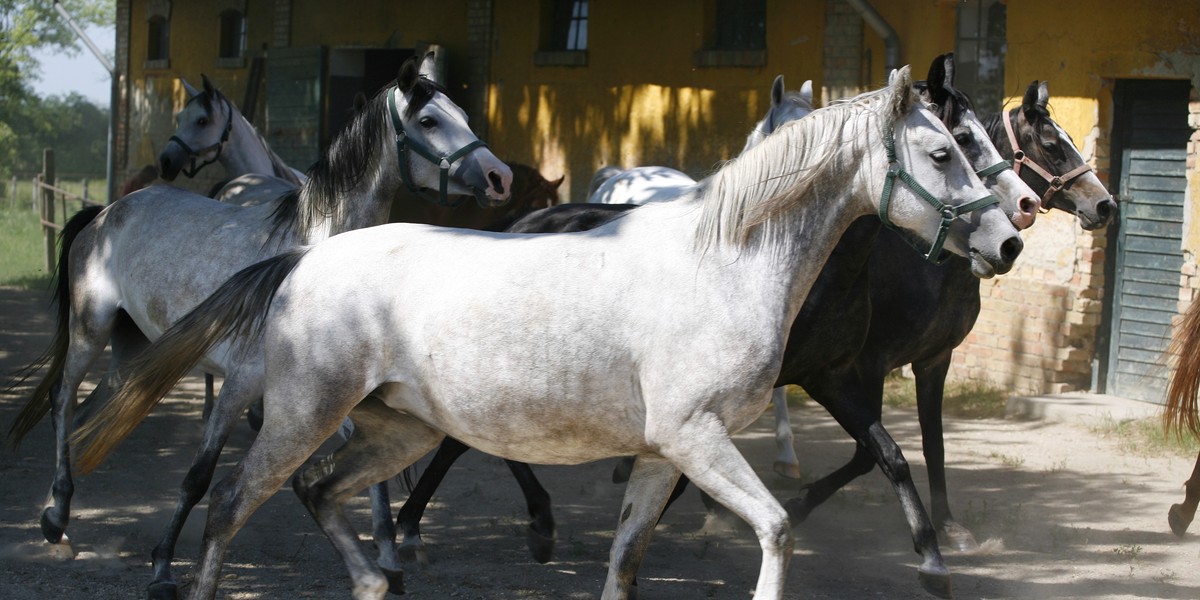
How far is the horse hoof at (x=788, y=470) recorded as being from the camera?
7453 mm

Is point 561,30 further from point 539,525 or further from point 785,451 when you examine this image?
point 539,525

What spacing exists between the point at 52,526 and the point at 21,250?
1797 cm

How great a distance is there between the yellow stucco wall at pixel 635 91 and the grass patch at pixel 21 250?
21.9ft

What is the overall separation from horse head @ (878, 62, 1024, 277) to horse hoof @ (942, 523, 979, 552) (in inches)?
96.0

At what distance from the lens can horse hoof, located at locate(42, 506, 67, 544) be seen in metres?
5.44

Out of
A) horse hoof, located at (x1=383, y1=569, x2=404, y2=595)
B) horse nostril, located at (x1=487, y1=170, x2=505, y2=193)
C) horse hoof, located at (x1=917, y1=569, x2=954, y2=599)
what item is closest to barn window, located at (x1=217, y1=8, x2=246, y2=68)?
horse nostril, located at (x1=487, y1=170, x2=505, y2=193)

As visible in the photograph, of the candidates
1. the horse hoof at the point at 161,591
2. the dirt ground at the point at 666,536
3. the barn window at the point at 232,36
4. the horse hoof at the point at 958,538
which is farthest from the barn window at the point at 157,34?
the horse hoof at the point at 958,538

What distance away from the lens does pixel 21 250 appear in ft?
71.3

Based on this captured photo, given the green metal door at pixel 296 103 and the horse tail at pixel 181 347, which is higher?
the green metal door at pixel 296 103

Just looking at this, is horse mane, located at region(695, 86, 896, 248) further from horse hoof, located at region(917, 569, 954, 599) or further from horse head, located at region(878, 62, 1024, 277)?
horse hoof, located at region(917, 569, 954, 599)

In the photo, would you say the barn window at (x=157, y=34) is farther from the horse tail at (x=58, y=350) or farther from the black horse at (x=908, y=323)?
the black horse at (x=908, y=323)

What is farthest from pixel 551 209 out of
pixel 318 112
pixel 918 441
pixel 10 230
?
pixel 10 230

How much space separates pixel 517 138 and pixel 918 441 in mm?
7042

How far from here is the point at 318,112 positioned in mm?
16359
